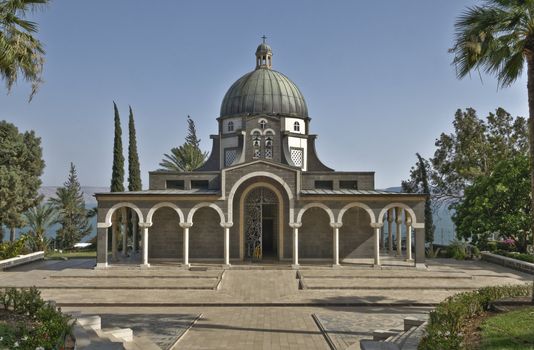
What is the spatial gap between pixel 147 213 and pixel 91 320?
16.5m

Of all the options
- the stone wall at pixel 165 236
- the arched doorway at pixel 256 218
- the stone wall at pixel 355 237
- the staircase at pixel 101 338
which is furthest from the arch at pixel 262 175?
the staircase at pixel 101 338

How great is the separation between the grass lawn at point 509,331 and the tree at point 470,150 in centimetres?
2969

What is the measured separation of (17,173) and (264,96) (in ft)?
64.9

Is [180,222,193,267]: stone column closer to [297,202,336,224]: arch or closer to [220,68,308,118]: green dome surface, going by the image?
[297,202,336,224]: arch

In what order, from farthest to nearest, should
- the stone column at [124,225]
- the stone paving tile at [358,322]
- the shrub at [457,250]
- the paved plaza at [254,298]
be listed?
the shrub at [457,250], the stone column at [124,225], the paved plaza at [254,298], the stone paving tile at [358,322]

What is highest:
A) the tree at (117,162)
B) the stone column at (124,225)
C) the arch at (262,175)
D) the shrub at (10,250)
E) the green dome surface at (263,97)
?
the green dome surface at (263,97)

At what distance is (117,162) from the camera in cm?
4000

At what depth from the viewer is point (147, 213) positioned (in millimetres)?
29422

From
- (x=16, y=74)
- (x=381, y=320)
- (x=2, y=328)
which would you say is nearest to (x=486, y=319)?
(x=381, y=320)

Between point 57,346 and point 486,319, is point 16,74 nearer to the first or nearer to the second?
point 57,346

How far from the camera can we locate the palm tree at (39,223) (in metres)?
39.6

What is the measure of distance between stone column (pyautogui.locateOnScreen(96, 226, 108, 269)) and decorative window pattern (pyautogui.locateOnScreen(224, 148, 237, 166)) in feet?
34.5

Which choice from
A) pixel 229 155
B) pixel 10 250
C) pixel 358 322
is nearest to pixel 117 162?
pixel 229 155

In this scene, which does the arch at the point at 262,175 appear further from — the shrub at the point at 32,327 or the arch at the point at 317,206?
the shrub at the point at 32,327
